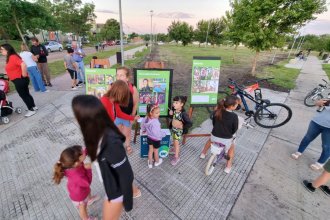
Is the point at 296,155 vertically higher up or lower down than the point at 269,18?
lower down

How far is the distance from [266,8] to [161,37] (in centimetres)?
7776

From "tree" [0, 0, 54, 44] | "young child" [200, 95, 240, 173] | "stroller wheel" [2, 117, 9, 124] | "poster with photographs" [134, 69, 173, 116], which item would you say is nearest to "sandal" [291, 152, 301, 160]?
"young child" [200, 95, 240, 173]

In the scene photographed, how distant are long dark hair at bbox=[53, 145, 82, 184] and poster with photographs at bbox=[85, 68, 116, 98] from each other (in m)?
2.47

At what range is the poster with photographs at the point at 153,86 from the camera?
346cm

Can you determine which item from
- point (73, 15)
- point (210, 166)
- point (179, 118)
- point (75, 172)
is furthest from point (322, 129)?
point (73, 15)

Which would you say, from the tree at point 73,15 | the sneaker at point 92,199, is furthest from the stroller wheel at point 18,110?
the tree at point 73,15

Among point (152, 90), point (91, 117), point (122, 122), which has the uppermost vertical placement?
point (91, 117)

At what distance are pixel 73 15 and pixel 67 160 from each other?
36.3m

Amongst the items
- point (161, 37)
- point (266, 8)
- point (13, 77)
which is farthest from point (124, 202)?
point (161, 37)

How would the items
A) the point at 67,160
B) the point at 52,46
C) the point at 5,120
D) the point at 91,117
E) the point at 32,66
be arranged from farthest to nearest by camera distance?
the point at 52,46, the point at 32,66, the point at 5,120, the point at 67,160, the point at 91,117

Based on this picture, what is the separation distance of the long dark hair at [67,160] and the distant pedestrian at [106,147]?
1.63ft

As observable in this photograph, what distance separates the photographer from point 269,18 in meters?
8.21

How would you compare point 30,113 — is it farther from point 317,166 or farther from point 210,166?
point 317,166

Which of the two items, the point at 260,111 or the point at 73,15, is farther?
the point at 73,15
